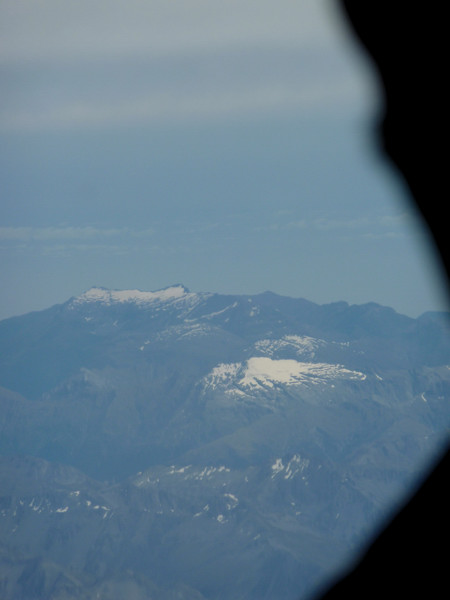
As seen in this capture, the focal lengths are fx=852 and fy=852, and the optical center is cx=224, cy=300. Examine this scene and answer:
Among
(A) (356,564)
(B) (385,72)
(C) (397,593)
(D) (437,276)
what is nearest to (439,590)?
(C) (397,593)

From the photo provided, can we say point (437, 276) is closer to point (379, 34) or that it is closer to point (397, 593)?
point (379, 34)

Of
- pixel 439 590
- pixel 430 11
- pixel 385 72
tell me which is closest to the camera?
pixel 439 590

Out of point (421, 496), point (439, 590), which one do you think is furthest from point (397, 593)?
point (421, 496)

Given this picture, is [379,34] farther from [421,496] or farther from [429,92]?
[421,496]

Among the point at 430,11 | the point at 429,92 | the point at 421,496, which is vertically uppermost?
the point at 430,11

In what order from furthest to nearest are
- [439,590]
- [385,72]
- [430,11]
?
[385,72] → [430,11] → [439,590]

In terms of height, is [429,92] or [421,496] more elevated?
[429,92]

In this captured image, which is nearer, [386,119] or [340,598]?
[340,598]
